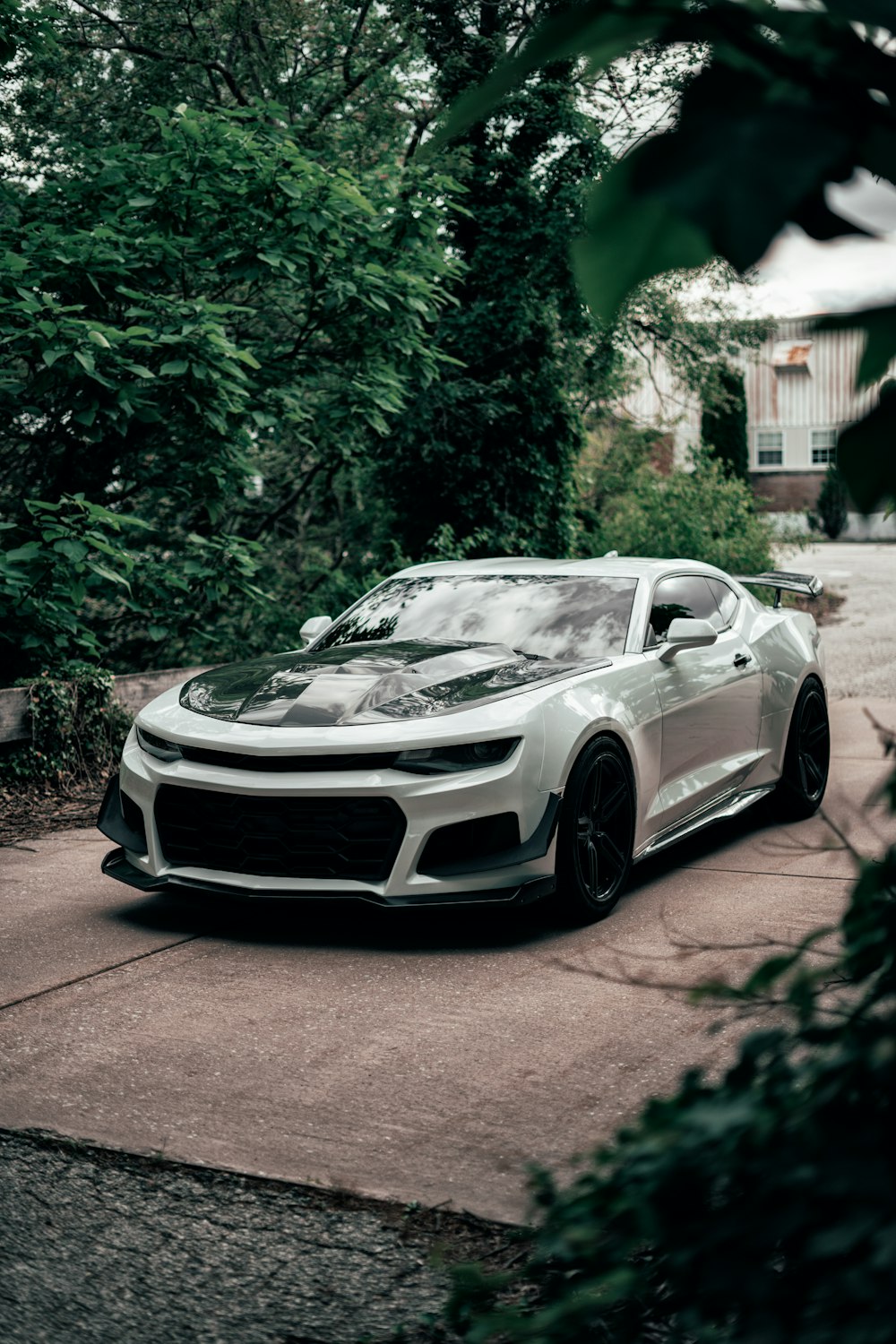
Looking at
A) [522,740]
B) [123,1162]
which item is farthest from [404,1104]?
[522,740]

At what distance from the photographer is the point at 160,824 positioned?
17.5 ft

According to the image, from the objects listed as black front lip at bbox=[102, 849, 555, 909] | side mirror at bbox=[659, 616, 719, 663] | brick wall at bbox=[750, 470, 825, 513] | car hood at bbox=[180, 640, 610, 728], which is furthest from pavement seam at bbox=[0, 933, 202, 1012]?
brick wall at bbox=[750, 470, 825, 513]

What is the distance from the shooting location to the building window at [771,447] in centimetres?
5200

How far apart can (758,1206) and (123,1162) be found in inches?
93.5

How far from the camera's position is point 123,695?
8.92m

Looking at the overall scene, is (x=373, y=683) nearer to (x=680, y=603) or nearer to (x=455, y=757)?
(x=455, y=757)

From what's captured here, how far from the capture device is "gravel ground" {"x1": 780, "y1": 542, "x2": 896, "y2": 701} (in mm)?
12930

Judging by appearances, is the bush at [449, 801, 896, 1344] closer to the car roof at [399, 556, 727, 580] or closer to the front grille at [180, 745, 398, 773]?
the front grille at [180, 745, 398, 773]

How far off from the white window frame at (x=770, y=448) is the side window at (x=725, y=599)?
1839 inches

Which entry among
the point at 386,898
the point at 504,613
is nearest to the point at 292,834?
the point at 386,898

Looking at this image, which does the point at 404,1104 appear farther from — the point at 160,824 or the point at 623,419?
the point at 623,419

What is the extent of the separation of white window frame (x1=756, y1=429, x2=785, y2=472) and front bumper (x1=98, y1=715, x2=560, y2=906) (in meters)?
49.2

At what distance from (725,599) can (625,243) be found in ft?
20.0

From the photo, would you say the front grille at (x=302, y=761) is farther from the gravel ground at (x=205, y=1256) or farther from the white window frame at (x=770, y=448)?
the white window frame at (x=770, y=448)
